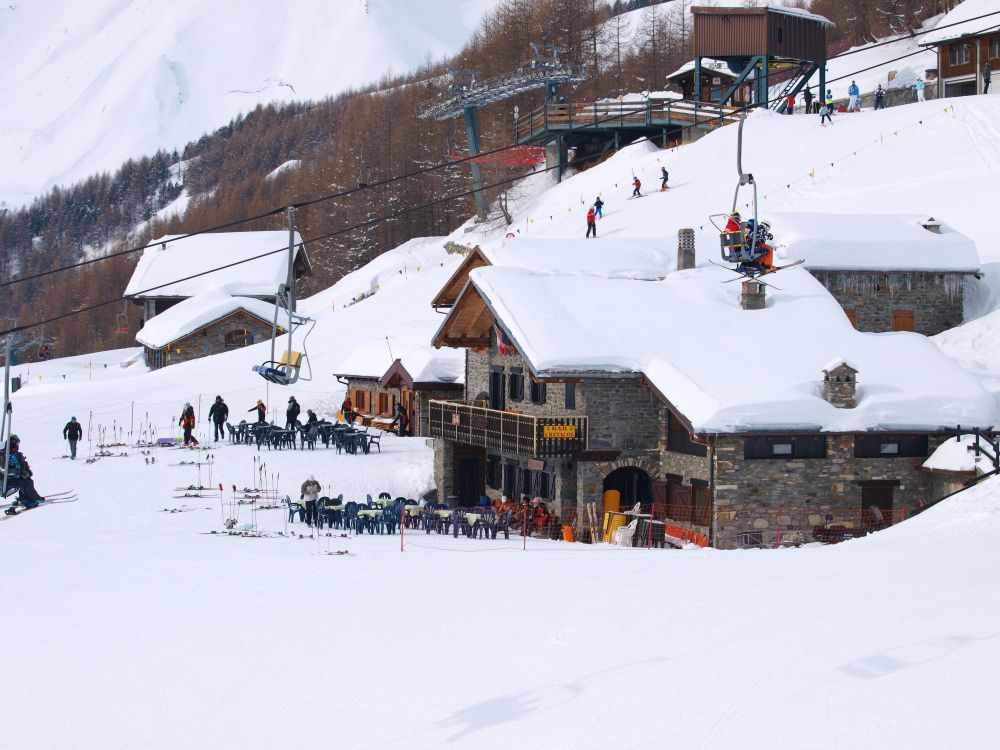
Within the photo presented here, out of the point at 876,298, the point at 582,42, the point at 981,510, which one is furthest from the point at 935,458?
the point at 582,42

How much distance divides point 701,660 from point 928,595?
3.53m

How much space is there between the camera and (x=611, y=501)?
27.3m

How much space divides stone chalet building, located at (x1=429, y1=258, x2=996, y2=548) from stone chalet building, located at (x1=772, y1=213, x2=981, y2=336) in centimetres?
229

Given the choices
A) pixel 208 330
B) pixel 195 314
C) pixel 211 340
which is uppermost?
pixel 195 314

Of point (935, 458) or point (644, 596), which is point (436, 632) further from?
point (935, 458)

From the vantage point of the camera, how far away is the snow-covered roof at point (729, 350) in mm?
24641

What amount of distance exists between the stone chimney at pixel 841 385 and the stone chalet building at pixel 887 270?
345 inches

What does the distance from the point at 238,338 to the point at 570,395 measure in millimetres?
34131

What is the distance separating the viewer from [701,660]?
39.5 feet

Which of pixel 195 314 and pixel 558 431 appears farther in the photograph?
pixel 195 314

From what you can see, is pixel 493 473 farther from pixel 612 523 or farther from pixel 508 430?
pixel 612 523

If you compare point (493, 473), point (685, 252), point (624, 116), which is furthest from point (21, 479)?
point (624, 116)

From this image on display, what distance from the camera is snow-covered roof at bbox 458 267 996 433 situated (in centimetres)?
2464

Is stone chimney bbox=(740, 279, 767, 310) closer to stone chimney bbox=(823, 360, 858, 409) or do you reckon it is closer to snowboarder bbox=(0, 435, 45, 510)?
stone chimney bbox=(823, 360, 858, 409)
